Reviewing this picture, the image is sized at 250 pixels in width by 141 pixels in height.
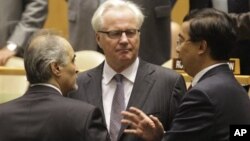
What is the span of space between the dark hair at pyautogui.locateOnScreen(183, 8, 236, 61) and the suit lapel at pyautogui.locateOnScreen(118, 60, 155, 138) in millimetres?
484

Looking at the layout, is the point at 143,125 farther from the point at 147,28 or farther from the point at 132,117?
the point at 147,28

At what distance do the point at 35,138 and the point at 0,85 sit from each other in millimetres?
1292

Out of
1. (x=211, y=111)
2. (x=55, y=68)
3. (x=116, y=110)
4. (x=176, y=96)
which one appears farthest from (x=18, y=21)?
(x=211, y=111)

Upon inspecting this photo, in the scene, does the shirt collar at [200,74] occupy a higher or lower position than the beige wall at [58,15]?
higher

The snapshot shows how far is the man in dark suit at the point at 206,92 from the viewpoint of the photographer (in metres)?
2.75

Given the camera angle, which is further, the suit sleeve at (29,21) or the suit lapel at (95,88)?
the suit sleeve at (29,21)

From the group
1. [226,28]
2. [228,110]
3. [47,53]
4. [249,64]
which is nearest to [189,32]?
[226,28]

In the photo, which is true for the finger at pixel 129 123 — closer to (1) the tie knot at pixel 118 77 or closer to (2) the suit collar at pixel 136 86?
(2) the suit collar at pixel 136 86

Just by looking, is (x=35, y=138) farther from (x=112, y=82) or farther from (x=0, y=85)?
(x=0, y=85)

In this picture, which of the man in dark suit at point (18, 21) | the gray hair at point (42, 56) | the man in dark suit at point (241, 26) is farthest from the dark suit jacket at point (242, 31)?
the gray hair at point (42, 56)

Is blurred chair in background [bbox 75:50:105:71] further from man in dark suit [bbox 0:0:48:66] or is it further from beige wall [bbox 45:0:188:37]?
beige wall [bbox 45:0:188:37]

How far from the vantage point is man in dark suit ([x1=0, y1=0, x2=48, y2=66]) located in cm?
454

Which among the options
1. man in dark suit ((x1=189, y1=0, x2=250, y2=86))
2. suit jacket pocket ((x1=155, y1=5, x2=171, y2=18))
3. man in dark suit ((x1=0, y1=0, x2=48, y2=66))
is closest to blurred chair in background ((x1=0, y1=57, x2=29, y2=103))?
man in dark suit ((x1=0, y1=0, x2=48, y2=66))

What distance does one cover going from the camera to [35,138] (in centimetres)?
278
